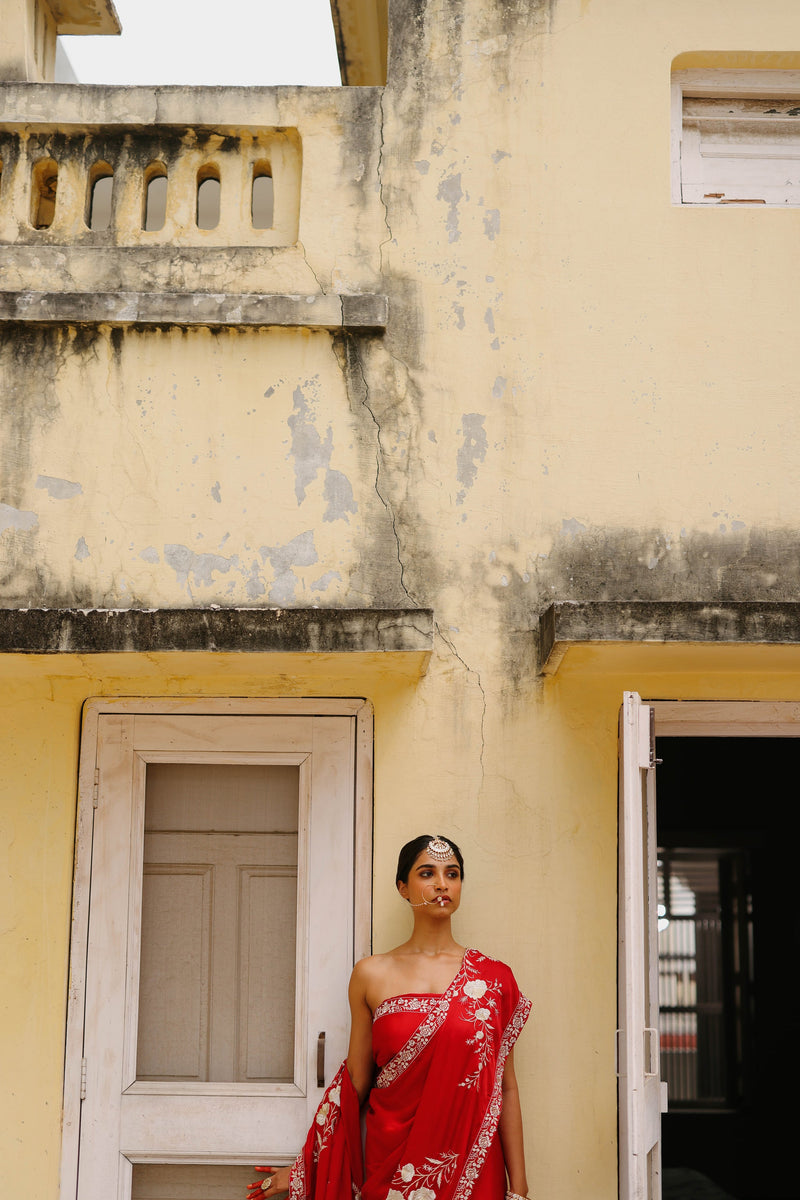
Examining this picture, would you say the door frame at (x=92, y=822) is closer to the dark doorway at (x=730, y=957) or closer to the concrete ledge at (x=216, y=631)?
the concrete ledge at (x=216, y=631)

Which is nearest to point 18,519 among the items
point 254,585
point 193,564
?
point 193,564

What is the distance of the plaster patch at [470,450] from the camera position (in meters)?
3.82

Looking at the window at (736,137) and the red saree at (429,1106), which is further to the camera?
the window at (736,137)

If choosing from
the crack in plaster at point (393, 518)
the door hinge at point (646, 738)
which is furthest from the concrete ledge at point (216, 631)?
the door hinge at point (646, 738)

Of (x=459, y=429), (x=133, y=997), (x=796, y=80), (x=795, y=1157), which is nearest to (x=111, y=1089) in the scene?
(x=133, y=997)

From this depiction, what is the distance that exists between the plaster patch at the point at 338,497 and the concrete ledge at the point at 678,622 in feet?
2.78

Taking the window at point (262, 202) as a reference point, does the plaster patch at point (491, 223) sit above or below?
below

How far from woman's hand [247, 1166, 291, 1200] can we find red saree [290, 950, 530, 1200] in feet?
0.31

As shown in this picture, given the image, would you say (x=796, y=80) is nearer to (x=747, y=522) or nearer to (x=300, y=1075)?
(x=747, y=522)

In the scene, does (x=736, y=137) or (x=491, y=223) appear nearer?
(x=491, y=223)

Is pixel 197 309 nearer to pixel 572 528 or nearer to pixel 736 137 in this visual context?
pixel 572 528

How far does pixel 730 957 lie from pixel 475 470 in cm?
674

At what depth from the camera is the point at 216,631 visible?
3.35 metres

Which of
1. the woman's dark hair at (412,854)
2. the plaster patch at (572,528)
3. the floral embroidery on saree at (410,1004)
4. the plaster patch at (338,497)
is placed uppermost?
the plaster patch at (338,497)
